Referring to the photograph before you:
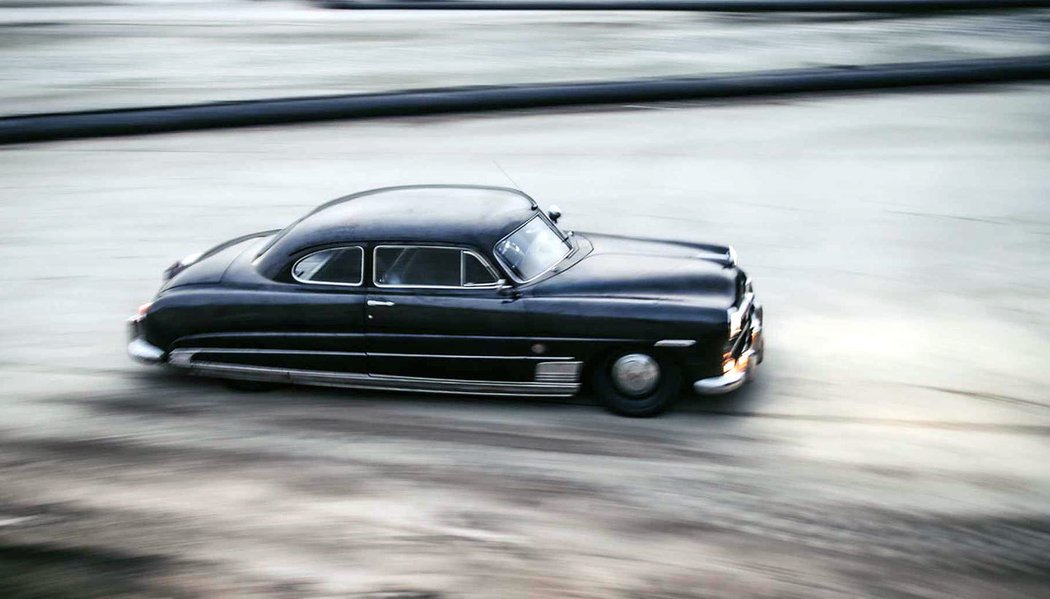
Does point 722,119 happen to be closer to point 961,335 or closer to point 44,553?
point 961,335

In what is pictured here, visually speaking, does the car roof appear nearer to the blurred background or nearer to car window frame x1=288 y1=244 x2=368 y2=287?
car window frame x1=288 y1=244 x2=368 y2=287

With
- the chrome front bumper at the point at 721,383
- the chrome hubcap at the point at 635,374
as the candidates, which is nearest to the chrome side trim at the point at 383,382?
the chrome hubcap at the point at 635,374

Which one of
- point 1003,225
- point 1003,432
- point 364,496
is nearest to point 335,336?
point 364,496

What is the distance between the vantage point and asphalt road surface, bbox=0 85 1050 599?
204 inches

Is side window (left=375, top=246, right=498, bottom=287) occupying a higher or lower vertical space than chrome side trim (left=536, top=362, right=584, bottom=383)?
higher

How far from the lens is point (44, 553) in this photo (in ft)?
17.7

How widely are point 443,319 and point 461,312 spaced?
124 mm

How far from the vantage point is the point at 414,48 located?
17750 millimetres

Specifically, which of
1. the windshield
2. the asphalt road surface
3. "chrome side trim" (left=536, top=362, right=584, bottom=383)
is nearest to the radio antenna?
the asphalt road surface

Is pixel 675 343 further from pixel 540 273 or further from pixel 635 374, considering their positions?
pixel 540 273

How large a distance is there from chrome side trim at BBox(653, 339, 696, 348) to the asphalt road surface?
51 cm

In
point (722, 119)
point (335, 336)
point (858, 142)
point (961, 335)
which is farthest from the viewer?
point (722, 119)

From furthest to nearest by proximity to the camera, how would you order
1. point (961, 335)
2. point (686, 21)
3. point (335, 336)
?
point (686, 21) → point (961, 335) → point (335, 336)

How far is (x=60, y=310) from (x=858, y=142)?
850cm
